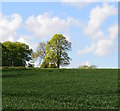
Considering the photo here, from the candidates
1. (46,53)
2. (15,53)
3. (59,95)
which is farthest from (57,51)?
(59,95)

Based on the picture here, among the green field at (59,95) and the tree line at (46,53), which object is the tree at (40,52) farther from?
the green field at (59,95)

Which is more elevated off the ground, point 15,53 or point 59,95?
point 15,53

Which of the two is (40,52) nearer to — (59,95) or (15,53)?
(15,53)

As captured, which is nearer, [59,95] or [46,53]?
[59,95]

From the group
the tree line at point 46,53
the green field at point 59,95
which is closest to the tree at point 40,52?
the tree line at point 46,53

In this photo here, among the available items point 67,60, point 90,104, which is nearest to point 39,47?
point 67,60

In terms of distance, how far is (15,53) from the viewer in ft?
273

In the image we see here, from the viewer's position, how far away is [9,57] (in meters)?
79.9

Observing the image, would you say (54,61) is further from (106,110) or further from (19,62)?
(106,110)

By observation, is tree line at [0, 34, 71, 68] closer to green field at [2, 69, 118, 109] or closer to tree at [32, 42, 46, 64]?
tree at [32, 42, 46, 64]

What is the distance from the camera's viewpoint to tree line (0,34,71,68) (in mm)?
75562

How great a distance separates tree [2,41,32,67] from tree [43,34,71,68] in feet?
32.3

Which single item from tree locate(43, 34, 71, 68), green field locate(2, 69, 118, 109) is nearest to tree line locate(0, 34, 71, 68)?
tree locate(43, 34, 71, 68)

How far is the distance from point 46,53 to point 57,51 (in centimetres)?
330
